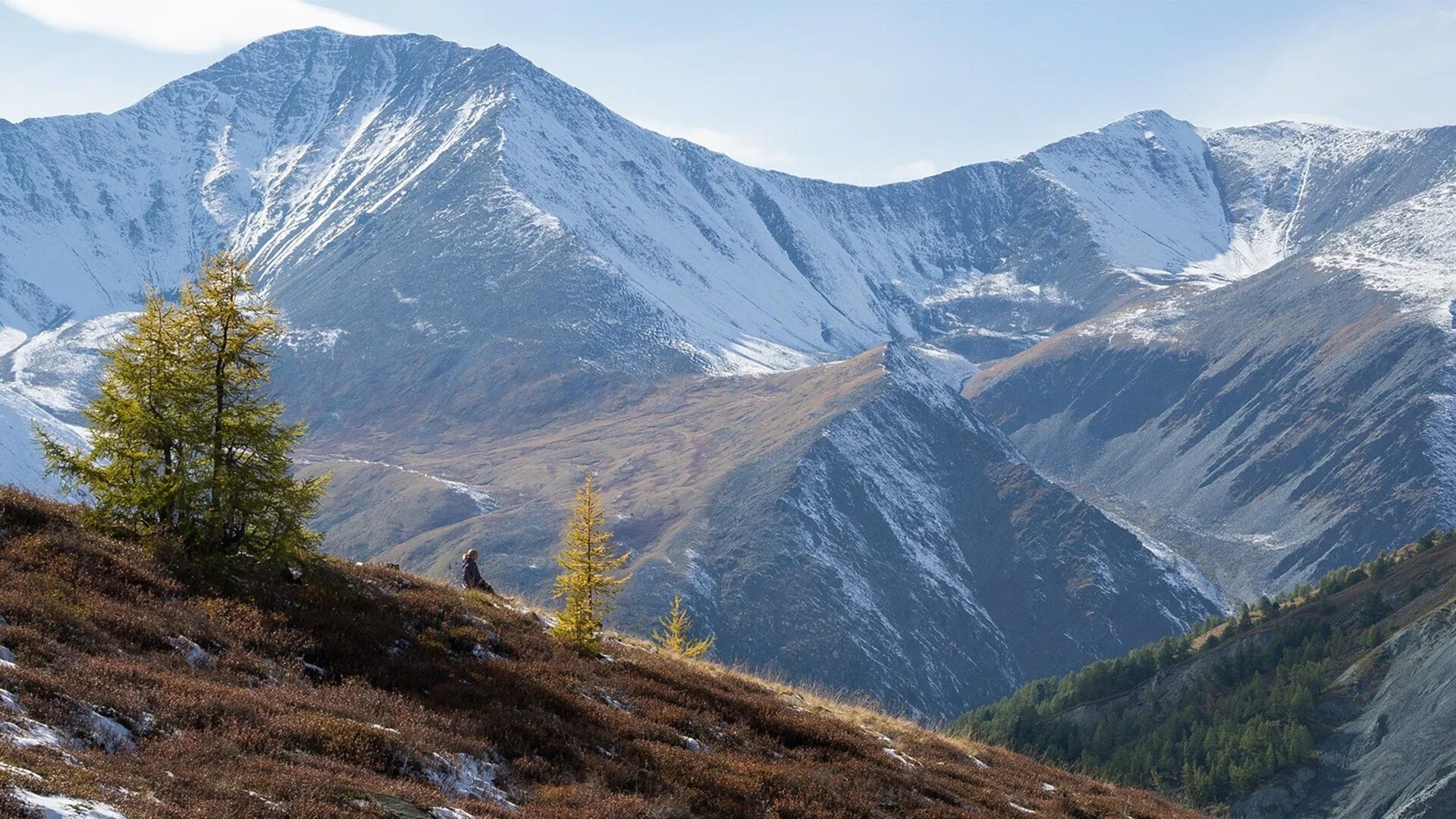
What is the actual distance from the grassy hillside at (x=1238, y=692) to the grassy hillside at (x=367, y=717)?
318 feet

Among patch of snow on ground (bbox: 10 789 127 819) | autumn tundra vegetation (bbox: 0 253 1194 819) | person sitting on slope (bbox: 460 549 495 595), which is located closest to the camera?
patch of snow on ground (bbox: 10 789 127 819)

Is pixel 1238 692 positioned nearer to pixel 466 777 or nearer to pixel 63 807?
pixel 466 777

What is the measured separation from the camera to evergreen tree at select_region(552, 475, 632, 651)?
89.1 feet

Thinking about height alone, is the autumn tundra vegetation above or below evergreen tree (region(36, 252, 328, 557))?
below

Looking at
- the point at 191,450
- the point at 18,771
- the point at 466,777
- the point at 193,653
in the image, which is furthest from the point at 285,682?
the point at 18,771

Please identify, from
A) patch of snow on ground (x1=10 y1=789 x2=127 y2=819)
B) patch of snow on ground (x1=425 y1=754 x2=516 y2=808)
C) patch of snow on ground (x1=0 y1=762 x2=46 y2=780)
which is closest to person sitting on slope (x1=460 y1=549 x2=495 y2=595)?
patch of snow on ground (x1=425 y1=754 x2=516 y2=808)

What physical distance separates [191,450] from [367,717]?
26.8 ft

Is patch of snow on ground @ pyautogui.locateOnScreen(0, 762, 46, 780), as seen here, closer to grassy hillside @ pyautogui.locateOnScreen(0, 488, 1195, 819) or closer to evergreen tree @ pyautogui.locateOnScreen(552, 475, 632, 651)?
grassy hillside @ pyautogui.locateOnScreen(0, 488, 1195, 819)

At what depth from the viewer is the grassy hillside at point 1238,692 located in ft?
407

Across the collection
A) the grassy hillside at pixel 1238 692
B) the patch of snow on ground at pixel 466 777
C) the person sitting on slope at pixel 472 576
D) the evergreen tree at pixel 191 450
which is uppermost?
the evergreen tree at pixel 191 450

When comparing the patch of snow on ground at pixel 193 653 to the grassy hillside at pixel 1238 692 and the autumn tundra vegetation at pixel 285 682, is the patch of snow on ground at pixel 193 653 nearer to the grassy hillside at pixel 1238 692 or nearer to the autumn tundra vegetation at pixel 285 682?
the autumn tundra vegetation at pixel 285 682

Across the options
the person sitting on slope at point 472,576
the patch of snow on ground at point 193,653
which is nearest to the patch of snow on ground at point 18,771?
the patch of snow on ground at point 193,653

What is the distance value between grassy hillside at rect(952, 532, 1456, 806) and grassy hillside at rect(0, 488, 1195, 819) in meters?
96.9

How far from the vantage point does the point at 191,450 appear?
23578 millimetres
